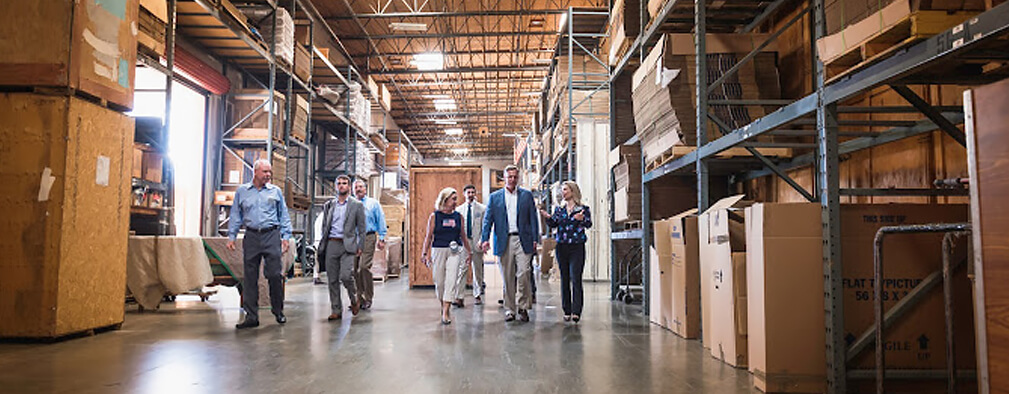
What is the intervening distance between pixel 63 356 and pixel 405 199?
17.3m

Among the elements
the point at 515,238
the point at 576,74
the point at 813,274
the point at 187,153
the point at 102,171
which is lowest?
the point at 813,274

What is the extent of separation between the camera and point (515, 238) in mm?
7355

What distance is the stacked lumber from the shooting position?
6617 millimetres

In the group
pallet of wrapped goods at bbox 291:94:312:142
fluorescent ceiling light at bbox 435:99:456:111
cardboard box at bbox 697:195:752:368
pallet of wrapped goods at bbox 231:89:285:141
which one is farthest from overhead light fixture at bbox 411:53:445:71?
cardboard box at bbox 697:195:752:368

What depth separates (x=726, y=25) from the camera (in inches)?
316

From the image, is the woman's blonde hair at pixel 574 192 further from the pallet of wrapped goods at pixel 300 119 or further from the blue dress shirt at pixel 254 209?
the pallet of wrapped goods at pixel 300 119

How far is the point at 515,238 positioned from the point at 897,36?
185 inches

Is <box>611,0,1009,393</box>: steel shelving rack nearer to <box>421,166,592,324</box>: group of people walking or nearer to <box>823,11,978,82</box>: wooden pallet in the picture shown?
<box>823,11,978,82</box>: wooden pallet

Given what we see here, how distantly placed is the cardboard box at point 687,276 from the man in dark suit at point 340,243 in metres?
3.77

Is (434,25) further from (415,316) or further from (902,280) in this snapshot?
(902,280)

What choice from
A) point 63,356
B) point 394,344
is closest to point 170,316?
point 63,356

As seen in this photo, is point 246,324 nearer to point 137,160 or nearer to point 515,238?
point 515,238

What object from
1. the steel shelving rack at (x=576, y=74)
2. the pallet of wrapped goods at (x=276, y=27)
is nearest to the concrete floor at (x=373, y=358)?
the pallet of wrapped goods at (x=276, y=27)

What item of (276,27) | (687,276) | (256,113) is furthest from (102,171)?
(276,27)
